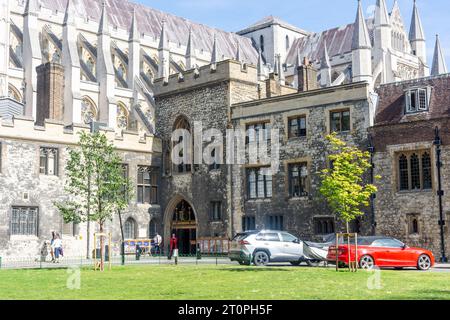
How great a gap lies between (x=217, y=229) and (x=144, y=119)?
26253 millimetres

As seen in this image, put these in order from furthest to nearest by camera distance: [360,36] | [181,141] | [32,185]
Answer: [360,36], [181,141], [32,185]

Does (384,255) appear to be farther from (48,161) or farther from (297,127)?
(48,161)

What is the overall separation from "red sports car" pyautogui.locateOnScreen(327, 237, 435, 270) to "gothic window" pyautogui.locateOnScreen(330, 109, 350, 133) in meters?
10.1

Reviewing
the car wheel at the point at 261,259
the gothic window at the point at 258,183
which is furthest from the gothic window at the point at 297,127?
the car wheel at the point at 261,259

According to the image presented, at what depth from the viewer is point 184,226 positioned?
3900 centimetres

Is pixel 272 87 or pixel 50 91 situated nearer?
pixel 50 91

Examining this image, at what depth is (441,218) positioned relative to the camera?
94.0 ft

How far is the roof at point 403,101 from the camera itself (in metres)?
29.8

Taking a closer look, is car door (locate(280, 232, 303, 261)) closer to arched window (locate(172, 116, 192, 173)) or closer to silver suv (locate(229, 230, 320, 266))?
silver suv (locate(229, 230, 320, 266))

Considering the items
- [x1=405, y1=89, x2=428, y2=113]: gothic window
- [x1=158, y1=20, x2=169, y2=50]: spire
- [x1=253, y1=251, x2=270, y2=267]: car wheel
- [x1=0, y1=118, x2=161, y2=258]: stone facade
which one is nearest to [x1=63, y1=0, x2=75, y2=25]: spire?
[x1=158, y1=20, x2=169, y2=50]: spire

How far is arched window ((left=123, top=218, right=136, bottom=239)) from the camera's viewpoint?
124 ft

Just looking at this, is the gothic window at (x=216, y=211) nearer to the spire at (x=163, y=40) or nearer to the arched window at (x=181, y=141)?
the arched window at (x=181, y=141)

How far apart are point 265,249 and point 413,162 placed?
30.1 ft

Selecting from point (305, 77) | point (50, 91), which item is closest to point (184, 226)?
point (50, 91)
